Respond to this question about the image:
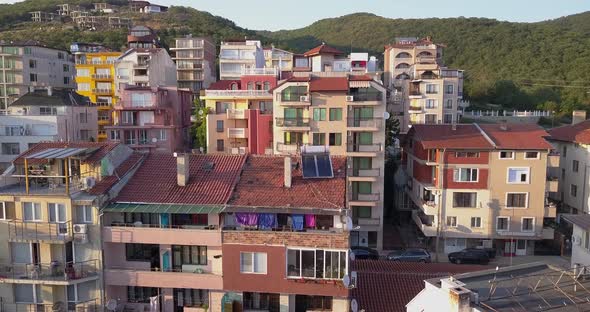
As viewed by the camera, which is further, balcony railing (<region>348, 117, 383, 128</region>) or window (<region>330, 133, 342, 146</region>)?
window (<region>330, 133, 342, 146</region>)

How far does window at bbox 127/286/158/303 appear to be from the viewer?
78.9 feet

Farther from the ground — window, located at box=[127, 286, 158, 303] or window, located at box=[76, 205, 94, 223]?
window, located at box=[76, 205, 94, 223]

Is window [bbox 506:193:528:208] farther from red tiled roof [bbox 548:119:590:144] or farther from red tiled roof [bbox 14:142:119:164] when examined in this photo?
red tiled roof [bbox 14:142:119:164]

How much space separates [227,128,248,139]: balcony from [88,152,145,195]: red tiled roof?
20.3 meters

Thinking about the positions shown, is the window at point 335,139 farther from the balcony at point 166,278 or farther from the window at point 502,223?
the balcony at point 166,278

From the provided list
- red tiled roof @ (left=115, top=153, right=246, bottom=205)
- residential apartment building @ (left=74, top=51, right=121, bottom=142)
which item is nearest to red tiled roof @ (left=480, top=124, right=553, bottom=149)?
red tiled roof @ (left=115, top=153, right=246, bottom=205)

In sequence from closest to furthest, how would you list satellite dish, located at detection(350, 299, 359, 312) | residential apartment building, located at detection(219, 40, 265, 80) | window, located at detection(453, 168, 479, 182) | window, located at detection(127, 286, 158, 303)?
satellite dish, located at detection(350, 299, 359, 312) → window, located at detection(127, 286, 158, 303) → window, located at detection(453, 168, 479, 182) → residential apartment building, located at detection(219, 40, 265, 80)

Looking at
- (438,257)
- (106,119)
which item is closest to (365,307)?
(438,257)

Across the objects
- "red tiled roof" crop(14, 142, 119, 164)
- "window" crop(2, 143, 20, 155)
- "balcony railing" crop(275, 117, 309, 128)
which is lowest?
"window" crop(2, 143, 20, 155)

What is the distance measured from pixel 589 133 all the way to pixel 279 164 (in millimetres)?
30976

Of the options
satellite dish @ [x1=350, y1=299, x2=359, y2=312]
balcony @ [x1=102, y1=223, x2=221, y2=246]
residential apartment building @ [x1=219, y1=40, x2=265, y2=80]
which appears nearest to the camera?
satellite dish @ [x1=350, y1=299, x2=359, y2=312]

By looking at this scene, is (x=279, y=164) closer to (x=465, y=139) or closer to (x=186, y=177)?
(x=186, y=177)

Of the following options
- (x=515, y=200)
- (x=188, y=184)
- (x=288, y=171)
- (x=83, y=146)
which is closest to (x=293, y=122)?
(x=288, y=171)

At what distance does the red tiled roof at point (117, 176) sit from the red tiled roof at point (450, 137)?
22.6 m
